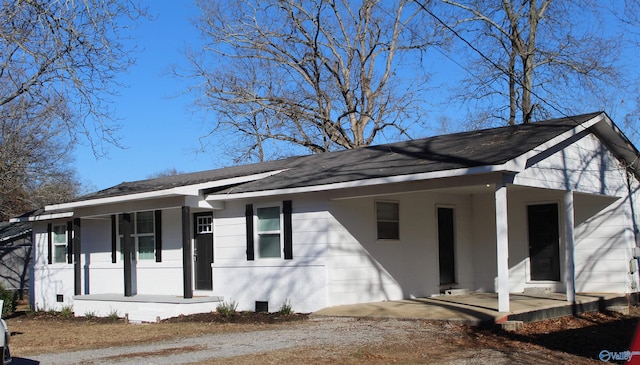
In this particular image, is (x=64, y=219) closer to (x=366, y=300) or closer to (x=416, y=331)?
(x=366, y=300)

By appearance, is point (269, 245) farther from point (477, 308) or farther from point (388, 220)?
point (477, 308)

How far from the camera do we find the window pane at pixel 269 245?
50.3ft

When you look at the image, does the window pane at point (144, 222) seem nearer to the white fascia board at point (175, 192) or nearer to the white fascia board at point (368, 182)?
the white fascia board at point (175, 192)

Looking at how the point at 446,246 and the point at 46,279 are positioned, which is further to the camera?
the point at 46,279

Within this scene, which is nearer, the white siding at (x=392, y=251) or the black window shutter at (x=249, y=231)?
the white siding at (x=392, y=251)

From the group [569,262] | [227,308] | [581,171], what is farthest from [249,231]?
[581,171]

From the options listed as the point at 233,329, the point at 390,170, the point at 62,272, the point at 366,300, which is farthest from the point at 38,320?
the point at 390,170

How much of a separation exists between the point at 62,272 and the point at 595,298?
15.0m

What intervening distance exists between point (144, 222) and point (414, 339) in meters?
10.4

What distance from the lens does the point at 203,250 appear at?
17312 mm

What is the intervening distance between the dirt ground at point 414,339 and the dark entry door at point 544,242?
207cm

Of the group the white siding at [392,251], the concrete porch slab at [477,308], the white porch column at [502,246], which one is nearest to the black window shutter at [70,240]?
the white siding at [392,251]

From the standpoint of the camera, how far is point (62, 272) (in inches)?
830

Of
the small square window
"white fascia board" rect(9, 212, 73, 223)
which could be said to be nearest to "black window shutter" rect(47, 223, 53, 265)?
"white fascia board" rect(9, 212, 73, 223)
